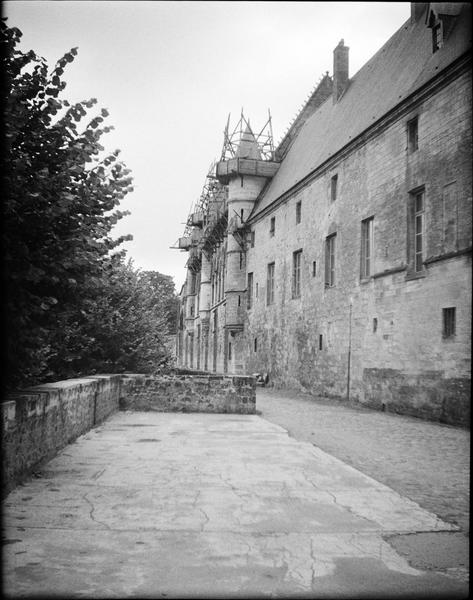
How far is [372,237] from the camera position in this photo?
699 inches

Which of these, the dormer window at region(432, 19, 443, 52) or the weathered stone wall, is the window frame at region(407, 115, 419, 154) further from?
the dormer window at region(432, 19, 443, 52)

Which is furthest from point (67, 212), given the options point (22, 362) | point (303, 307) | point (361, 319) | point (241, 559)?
point (303, 307)

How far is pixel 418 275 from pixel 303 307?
9.48m

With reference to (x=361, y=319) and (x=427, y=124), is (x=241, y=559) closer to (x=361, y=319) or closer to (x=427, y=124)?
(x=427, y=124)

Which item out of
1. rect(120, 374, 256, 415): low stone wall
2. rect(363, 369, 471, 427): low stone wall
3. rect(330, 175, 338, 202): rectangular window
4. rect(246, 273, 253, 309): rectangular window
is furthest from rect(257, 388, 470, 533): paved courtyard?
rect(246, 273, 253, 309): rectangular window

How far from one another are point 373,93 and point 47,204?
18396 millimetres

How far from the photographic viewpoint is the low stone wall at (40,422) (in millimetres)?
5086

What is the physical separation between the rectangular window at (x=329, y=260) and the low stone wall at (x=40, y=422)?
1313cm

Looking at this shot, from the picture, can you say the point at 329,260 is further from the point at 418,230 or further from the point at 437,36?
the point at 437,36

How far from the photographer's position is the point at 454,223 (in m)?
13.3

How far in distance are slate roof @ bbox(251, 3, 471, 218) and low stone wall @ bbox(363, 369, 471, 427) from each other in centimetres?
787

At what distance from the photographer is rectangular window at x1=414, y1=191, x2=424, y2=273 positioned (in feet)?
49.2

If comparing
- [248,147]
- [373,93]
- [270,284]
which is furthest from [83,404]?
[248,147]

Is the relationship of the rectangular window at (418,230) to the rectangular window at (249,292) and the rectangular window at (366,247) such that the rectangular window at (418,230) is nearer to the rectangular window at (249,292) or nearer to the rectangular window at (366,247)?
the rectangular window at (366,247)
